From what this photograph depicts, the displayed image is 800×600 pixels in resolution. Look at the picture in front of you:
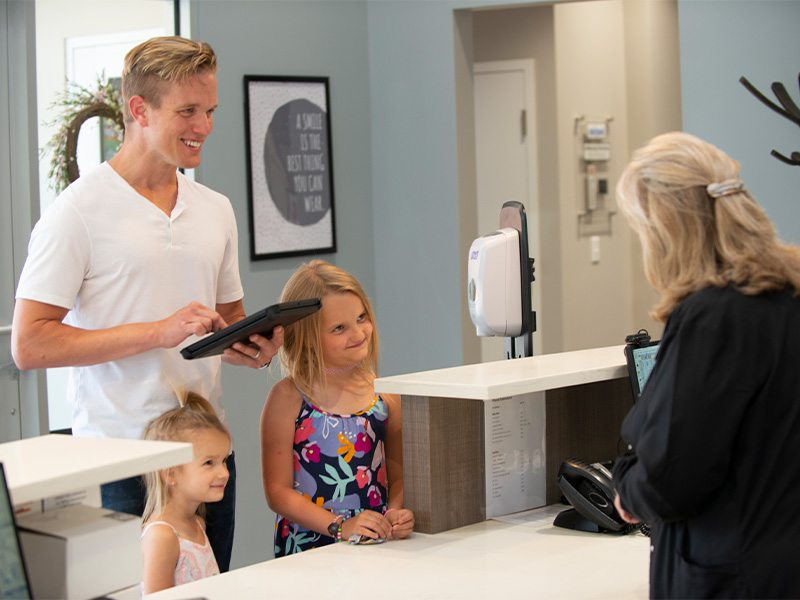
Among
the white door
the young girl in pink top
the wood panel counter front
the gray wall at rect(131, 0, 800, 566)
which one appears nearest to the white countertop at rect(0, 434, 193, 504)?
the young girl in pink top

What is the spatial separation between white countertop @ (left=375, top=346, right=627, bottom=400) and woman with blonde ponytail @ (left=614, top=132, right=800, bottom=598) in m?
0.58

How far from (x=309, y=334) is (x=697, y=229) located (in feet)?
3.71

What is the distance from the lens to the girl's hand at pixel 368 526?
2.38 meters

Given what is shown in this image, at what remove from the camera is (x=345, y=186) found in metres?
5.02

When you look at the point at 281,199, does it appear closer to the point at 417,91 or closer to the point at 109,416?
the point at 417,91

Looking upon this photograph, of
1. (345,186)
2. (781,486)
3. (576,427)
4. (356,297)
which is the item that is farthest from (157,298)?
(345,186)

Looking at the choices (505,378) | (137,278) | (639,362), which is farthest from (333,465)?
(639,362)

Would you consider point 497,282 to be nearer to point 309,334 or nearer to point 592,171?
point 309,334

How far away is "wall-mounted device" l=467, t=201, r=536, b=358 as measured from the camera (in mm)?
2936

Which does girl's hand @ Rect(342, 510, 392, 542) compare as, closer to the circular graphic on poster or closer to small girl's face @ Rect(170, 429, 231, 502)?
small girl's face @ Rect(170, 429, 231, 502)

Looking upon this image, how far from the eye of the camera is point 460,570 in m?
2.20

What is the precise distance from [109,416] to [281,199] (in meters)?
2.35

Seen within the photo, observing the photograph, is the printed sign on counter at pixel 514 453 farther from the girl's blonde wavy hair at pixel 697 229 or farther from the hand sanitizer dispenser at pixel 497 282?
the girl's blonde wavy hair at pixel 697 229

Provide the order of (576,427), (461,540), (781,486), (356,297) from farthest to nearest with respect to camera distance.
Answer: (576,427)
(356,297)
(461,540)
(781,486)
